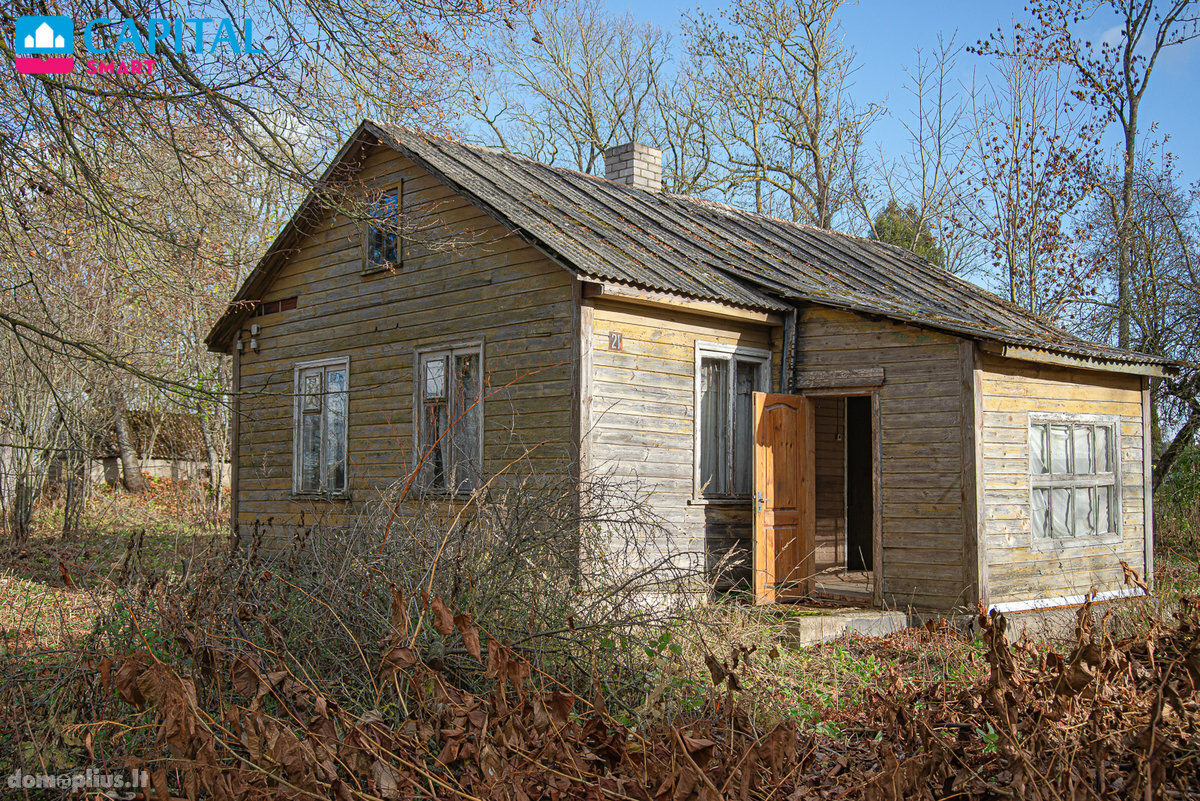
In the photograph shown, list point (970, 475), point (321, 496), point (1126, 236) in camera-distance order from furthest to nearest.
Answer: point (1126, 236)
point (321, 496)
point (970, 475)

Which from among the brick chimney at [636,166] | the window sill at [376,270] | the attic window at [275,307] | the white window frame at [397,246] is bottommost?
the attic window at [275,307]

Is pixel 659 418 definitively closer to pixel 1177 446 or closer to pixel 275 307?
pixel 275 307

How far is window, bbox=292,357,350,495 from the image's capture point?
13367 mm

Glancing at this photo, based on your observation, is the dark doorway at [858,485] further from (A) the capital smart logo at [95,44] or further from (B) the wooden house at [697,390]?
(A) the capital smart logo at [95,44]

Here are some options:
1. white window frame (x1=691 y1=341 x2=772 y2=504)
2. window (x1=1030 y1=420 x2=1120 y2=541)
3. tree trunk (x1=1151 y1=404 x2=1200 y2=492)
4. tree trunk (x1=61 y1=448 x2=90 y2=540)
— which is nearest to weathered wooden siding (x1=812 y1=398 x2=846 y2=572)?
white window frame (x1=691 y1=341 x2=772 y2=504)

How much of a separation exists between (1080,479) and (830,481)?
10.6 feet

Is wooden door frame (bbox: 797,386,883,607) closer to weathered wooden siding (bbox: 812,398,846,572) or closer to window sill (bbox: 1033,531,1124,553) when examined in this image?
window sill (bbox: 1033,531,1124,553)

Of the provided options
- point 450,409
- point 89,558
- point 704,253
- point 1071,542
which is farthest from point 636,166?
point 89,558

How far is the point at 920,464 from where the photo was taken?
416 inches

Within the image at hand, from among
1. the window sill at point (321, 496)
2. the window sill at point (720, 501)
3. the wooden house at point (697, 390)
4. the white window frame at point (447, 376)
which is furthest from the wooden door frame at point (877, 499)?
the window sill at point (321, 496)

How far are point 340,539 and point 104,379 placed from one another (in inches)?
575

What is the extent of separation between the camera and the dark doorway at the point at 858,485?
1452cm

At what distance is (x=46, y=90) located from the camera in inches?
275

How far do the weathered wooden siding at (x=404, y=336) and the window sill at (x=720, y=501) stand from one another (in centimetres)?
173
